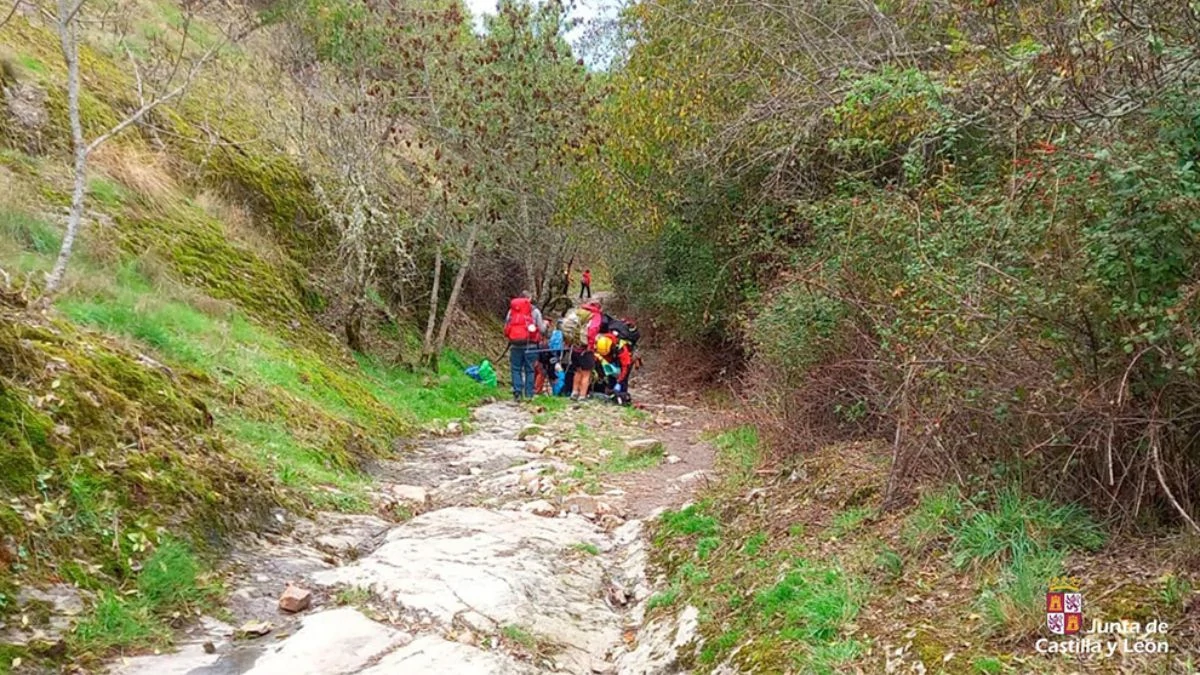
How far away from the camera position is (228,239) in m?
11.4

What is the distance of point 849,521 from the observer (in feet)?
16.1

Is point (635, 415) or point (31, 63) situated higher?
point (31, 63)

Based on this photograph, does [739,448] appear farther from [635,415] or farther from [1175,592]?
[1175,592]

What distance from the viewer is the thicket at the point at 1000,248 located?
11.2ft

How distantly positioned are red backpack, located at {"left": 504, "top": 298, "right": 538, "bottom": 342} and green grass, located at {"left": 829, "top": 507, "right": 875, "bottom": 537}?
913 centimetres

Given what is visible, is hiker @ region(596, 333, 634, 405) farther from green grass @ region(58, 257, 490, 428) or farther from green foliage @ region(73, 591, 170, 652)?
green foliage @ region(73, 591, 170, 652)

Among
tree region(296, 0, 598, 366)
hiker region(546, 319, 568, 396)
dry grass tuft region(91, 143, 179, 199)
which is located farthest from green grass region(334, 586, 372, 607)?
hiker region(546, 319, 568, 396)

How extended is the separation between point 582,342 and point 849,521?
9746 mm

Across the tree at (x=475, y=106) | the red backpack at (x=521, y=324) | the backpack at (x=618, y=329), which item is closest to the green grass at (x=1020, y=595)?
the red backpack at (x=521, y=324)

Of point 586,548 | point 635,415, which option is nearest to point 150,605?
point 586,548

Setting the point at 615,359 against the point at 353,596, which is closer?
the point at 353,596

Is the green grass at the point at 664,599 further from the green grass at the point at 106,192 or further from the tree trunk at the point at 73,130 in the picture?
the green grass at the point at 106,192

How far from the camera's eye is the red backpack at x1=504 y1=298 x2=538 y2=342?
13.6 meters

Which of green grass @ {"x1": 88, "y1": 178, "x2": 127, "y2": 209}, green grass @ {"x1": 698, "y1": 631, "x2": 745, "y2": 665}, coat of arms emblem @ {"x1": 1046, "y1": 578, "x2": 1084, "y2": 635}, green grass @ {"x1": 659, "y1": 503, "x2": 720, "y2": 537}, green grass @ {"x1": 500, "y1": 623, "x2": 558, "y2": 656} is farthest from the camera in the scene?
green grass @ {"x1": 88, "y1": 178, "x2": 127, "y2": 209}
